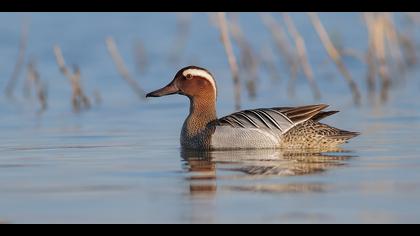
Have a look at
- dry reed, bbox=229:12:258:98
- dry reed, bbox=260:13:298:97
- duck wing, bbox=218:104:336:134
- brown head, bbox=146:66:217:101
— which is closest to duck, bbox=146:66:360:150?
duck wing, bbox=218:104:336:134

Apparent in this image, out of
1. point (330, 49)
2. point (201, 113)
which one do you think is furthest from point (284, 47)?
point (201, 113)

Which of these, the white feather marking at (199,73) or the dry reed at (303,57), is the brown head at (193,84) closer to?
the white feather marking at (199,73)

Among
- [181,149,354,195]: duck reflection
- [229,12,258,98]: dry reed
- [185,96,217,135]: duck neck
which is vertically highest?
[229,12,258,98]: dry reed

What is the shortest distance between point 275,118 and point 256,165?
1.62m

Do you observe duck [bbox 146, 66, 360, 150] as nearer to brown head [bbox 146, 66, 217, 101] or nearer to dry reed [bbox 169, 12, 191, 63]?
brown head [bbox 146, 66, 217, 101]

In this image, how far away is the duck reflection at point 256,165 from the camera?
324 inches

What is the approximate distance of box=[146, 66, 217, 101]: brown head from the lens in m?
11.6

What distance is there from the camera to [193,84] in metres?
11.6

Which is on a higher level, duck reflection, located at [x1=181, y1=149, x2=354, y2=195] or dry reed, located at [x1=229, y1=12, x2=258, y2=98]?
dry reed, located at [x1=229, y1=12, x2=258, y2=98]

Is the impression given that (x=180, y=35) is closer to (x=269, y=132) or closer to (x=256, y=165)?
(x=269, y=132)

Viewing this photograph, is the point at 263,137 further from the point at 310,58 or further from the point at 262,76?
the point at 310,58

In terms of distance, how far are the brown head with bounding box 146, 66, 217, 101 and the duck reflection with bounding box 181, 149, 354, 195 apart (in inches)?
35.1

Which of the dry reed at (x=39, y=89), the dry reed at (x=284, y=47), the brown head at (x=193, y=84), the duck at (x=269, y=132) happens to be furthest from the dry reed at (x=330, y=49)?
the duck at (x=269, y=132)

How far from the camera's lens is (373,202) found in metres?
7.50
